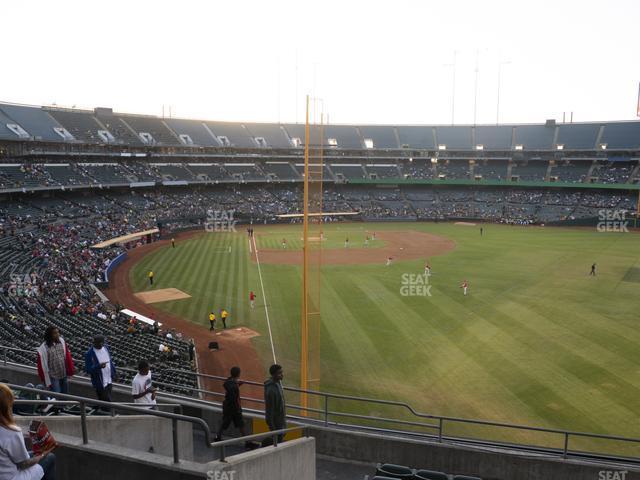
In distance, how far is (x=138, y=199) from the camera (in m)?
62.3

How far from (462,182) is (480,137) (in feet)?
46.1

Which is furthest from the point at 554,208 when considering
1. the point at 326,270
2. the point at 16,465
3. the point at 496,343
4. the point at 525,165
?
the point at 16,465

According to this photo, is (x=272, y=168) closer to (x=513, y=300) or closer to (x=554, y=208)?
(x=554, y=208)

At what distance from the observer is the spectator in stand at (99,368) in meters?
8.25

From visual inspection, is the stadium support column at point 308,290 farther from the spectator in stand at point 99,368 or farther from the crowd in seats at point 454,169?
the crowd in seats at point 454,169

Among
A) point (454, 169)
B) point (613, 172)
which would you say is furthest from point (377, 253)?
point (613, 172)

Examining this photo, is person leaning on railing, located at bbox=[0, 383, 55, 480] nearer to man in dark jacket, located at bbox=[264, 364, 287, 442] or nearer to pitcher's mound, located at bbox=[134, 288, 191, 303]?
man in dark jacket, located at bbox=[264, 364, 287, 442]

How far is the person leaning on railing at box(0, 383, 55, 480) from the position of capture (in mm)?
3811

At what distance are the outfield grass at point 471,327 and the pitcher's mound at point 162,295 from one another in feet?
2.47

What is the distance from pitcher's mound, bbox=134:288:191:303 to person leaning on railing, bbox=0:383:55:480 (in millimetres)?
25876

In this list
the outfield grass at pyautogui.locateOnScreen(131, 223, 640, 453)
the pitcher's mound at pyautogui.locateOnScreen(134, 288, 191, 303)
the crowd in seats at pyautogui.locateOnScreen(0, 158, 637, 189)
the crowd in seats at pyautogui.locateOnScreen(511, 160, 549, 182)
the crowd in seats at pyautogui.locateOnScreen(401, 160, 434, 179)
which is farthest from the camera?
the crowd in seats at pyautogui.locateOnScreen(401, 160, 434, 179)

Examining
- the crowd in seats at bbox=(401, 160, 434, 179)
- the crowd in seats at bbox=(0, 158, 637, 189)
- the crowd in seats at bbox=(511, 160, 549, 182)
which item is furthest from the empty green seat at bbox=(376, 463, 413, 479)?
the crowd in seats at bbox=(511, 160, 549, 182)

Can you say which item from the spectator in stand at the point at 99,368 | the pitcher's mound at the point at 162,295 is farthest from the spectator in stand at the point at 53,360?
the pitcher's mound at the point at 162,295

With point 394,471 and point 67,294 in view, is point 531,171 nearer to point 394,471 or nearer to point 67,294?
point 67,294
